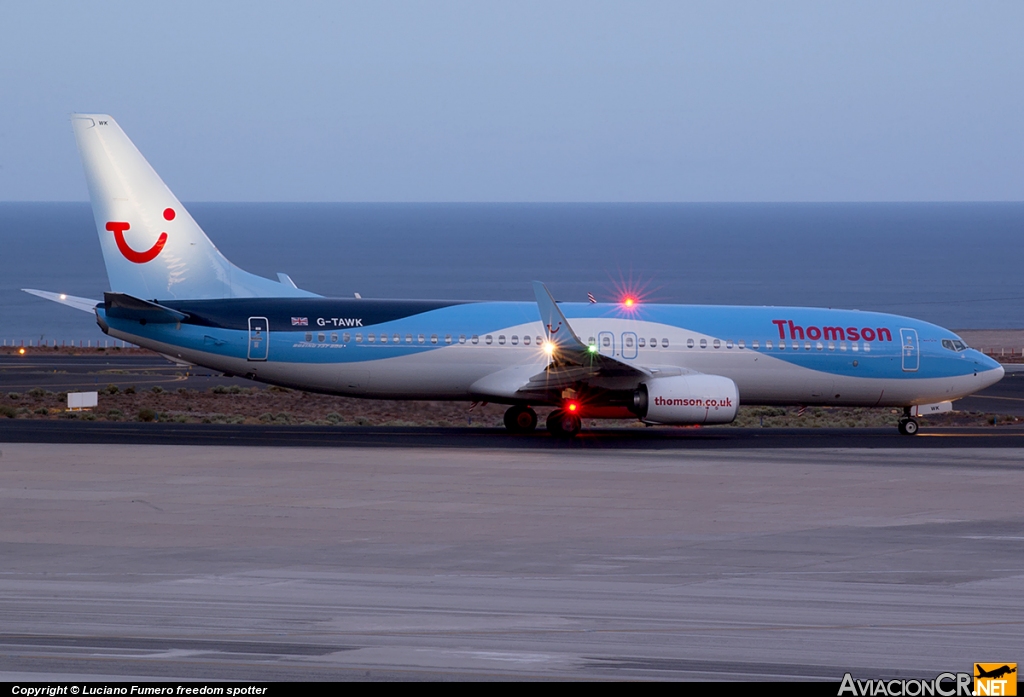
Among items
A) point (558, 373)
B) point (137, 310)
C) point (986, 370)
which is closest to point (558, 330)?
point (558, 373)

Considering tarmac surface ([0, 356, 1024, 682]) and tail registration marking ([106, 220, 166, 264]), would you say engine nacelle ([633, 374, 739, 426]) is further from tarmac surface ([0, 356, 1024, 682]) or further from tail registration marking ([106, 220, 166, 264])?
tail registration marking ([106, 220, 166, 264])

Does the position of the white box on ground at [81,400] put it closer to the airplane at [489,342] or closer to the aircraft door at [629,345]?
the airplane at [489,342]

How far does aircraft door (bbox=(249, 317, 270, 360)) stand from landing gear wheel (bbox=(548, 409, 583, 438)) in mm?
7942

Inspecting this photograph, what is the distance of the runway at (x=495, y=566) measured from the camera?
1273 cm

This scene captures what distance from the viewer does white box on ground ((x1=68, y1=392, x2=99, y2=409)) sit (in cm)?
4147

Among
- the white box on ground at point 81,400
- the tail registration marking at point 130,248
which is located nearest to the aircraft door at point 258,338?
the tail registration marking at point 130,248

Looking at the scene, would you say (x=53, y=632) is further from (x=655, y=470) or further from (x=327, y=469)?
(x=655, y=470)

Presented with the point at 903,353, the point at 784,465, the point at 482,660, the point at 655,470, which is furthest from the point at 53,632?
the point at 903,353

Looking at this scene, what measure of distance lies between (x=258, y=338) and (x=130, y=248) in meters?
4.11

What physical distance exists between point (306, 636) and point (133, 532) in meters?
7.57

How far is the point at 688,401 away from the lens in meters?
33.8

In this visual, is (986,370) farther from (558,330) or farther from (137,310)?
(137,310)

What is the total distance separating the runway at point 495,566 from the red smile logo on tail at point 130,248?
5970 mm

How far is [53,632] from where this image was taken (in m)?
13.4
